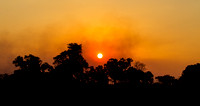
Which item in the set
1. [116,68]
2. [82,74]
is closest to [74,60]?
[82,74]

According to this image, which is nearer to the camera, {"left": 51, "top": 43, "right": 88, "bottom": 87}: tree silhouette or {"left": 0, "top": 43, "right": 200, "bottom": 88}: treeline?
{"left": 0, "top": 43, "right": 200, "bottom": 88}: treeline

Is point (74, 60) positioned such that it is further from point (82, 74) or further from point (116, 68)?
point (116, 68)

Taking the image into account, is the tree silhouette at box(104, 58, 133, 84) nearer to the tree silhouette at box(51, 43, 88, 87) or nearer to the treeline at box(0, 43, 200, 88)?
the treeline at box(0, 43, 200, 88)

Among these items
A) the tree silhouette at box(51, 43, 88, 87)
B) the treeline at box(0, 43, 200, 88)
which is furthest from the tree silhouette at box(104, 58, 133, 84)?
the tree silhouette at box(51, 43, 88, 87)

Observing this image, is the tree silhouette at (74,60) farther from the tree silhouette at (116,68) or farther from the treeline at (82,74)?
the tree silhouette at (116,68)

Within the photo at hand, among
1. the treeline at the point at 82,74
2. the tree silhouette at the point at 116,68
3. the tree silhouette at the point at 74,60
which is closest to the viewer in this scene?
the treeline at the point at 82,74

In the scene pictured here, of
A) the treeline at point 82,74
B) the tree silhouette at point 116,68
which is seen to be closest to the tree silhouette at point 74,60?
the treeline at point 82,74

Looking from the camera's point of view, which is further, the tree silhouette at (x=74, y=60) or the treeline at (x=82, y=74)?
the tree silhouette at (x=74, y=60)

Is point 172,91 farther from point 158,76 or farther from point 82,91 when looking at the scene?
point 158,76

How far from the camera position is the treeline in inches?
2057

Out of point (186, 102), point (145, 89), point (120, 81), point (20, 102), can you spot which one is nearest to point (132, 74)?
point (120, 81)

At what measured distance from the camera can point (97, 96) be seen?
43.8m

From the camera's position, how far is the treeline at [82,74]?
52.2 metres

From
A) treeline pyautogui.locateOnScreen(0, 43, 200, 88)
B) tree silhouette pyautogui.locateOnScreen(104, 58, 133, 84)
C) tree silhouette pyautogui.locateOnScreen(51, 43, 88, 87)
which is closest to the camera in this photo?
treeline pyautogui.locateOnScreen(0, 43, 200, 88)
